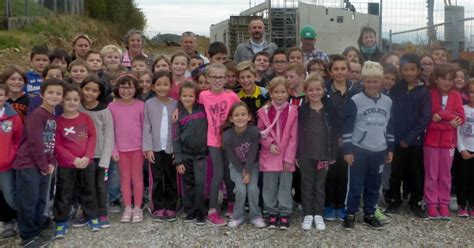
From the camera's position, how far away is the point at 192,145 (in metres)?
4.96

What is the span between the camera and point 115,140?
201 inches

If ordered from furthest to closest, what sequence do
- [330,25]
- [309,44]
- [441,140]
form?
[330,25] < [309,44] < [441,140]

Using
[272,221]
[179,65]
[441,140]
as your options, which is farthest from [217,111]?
[441,140]

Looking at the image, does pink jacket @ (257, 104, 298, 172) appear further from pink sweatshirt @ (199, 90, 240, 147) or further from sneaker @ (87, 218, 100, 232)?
sneaker @ (87, 218, 100, 232)

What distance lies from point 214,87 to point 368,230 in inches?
89.7

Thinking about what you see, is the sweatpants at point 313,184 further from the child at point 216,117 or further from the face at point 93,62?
the face at point 93,62

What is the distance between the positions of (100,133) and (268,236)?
6.95ft

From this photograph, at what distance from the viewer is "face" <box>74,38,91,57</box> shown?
20.8 feet

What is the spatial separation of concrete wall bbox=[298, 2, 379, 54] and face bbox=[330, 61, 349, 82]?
23.5 m

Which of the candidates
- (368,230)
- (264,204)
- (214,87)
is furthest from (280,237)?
(214,87)

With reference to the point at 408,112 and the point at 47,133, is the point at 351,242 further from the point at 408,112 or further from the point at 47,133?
the point at 47,133

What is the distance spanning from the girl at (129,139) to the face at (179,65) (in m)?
0.56

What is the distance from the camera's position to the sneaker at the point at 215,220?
4.97 metres

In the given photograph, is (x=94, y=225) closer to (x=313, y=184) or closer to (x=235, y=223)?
(x=235, y=223)
